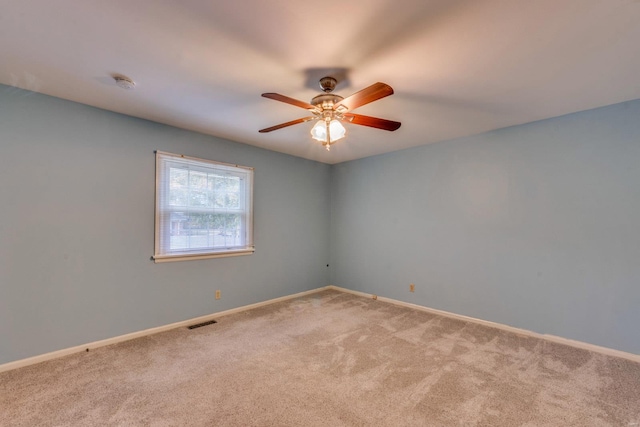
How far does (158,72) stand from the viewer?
217 cm

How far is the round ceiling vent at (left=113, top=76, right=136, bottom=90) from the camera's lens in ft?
7.39

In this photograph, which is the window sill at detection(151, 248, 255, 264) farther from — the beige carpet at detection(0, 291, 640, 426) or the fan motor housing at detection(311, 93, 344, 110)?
the fan motor housing at detection(311, 93, 344, 110)

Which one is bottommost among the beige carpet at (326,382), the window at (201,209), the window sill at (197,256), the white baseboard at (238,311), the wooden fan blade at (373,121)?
the beige carpet at (326,382)

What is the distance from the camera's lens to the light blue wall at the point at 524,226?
8.91 ft

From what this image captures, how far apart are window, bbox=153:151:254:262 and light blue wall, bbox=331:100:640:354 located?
7.06 ft

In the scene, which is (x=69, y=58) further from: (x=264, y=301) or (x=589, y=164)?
(x=589, y=164)

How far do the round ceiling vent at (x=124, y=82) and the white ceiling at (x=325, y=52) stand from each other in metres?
0.05

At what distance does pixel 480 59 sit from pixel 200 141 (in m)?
3.20

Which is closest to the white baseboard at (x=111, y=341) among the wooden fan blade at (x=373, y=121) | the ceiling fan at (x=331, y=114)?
the ceiling fan at (x=331, y=114)

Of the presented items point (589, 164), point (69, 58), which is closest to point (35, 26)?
point (69, 58)

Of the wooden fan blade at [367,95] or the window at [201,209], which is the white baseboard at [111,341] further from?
the wooden fan blade at [367,95]

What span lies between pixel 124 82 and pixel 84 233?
61.8 inches

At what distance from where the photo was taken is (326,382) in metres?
2.24

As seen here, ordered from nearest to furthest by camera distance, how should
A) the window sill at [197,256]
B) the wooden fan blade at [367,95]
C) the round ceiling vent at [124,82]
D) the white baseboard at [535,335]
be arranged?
the wooden fan blade at [367,95] < the round ceiling vent at [124,82] < the white baseboard at [535,335] < the window sill at [197,256]
